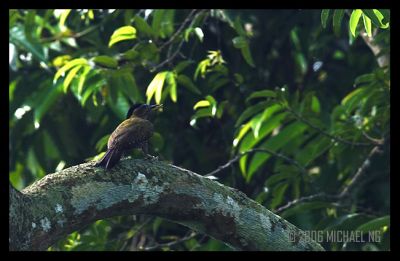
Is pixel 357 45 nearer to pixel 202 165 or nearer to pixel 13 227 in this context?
pixel 202 165

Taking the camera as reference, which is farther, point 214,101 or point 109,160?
point 214,101

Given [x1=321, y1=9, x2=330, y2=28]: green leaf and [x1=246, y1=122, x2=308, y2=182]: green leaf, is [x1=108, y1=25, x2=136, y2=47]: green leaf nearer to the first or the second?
[x1=246, y1=122, x2=308, y2=182]: green leaf

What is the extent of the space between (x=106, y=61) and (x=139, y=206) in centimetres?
229

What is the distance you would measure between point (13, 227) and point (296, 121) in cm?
326

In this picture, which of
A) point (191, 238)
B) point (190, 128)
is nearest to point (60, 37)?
point (190, 128)

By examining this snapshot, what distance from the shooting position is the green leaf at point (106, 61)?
6312 mm

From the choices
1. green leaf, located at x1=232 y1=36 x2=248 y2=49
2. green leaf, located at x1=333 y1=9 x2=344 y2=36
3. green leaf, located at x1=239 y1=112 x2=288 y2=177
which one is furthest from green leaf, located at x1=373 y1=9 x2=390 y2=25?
green leaf, located at x1=239 y1=112 x2=288 y2=177

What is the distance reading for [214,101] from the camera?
6.00 meters

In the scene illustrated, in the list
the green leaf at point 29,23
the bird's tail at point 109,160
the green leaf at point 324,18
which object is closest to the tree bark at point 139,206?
the bird's tail at point 109,160

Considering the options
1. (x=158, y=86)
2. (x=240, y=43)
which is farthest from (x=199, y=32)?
(x=158, y=86)

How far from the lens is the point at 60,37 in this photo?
7.53 meters

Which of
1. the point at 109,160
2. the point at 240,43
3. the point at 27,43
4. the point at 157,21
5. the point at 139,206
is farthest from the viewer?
the point at 27,43

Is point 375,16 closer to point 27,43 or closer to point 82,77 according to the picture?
point 82,77

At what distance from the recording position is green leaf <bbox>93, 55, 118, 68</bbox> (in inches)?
249
